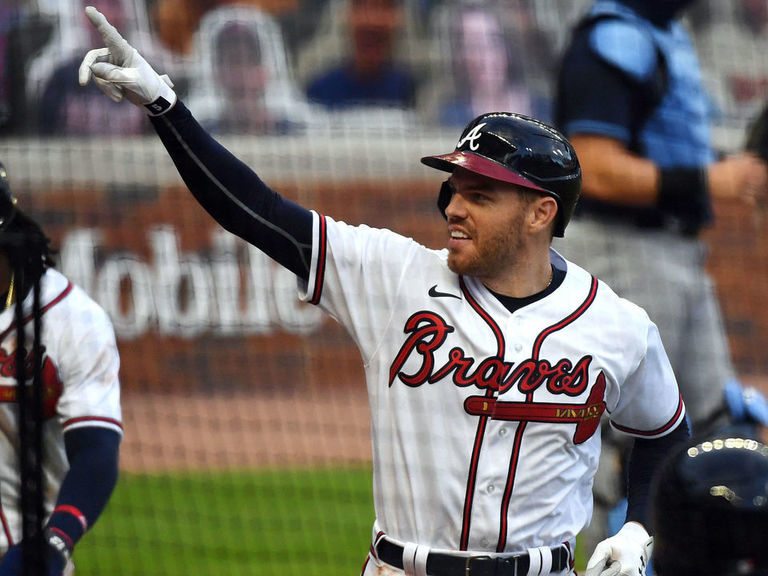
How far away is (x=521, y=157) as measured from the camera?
10.1ft

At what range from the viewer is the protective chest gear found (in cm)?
457

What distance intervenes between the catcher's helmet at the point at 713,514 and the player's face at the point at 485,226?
135 cm

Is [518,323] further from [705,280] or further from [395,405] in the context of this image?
[705,280]

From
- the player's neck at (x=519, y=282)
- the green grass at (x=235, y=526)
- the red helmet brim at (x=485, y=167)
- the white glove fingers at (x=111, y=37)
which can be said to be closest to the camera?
the white glove fingers at (x=111, y=37)

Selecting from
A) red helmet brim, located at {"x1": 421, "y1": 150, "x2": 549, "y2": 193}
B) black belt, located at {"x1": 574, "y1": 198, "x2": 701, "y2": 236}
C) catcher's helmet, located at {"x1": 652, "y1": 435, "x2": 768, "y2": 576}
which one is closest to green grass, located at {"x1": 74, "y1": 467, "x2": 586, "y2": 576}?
black belt, located at {"x1": 574, "y1": 198, "x2": 701, "y2": 236}

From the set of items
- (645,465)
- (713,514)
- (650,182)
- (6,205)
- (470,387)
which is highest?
(6,205)

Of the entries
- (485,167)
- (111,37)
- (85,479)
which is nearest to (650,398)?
(485,167)

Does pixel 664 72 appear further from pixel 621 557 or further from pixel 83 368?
pixel 83 368

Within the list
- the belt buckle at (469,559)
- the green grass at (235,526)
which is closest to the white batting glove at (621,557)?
the belt buckle at (469,559)

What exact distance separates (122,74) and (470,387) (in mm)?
1043

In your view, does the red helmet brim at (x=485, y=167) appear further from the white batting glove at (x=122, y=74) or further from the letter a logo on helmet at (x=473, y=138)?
the white batting glove at (x=122, y=74)

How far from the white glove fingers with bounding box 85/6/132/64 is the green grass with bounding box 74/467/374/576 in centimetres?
351

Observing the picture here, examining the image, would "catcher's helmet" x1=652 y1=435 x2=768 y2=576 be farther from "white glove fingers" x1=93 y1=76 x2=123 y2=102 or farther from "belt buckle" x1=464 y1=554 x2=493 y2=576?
"white glove fingers" x1=93 y1=76 x2=123 y2=102

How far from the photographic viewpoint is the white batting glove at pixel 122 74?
2.75 m
